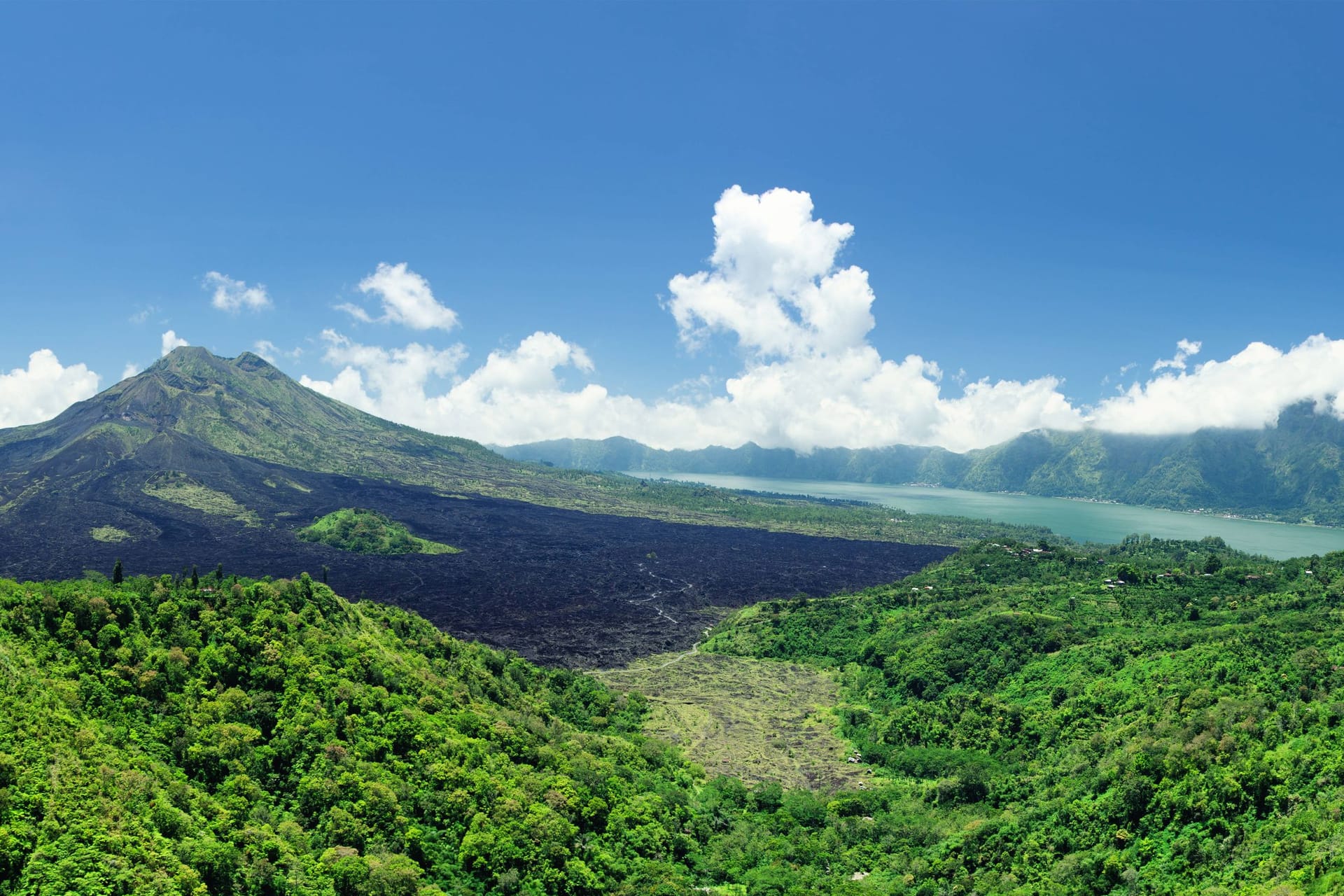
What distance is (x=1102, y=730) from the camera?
1734 inches

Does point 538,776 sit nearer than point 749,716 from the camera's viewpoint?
Yes

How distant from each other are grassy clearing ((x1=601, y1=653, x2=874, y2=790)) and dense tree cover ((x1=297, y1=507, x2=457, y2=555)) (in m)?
89.0

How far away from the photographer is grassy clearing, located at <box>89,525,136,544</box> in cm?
14262

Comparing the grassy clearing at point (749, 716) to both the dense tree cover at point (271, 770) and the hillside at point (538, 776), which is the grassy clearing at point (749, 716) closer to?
the hillside at point (538, 776)

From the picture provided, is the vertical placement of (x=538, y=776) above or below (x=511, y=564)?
above

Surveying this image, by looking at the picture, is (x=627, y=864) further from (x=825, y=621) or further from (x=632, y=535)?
(x=632, y=535)

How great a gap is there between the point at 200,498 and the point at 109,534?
45971mm

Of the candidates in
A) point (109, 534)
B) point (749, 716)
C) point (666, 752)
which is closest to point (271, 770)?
point (666, 752)

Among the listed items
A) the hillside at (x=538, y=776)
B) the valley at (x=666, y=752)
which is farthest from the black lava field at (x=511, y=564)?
the hillside at (x=538, y=776)

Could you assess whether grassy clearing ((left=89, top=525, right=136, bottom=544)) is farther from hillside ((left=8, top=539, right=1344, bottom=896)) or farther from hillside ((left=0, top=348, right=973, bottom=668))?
hillside ((left=8, top=539, right=1344, bottom=896))

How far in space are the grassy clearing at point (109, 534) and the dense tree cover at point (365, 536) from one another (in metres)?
31.7

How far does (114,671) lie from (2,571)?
116 m

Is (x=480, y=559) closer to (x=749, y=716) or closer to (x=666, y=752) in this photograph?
(x=749, y=716)

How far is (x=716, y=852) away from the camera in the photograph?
1378 inches
